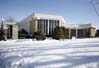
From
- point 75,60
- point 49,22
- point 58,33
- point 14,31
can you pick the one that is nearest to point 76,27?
point 49,22

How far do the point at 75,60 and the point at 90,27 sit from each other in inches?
1734

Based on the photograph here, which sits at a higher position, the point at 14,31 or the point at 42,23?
the point at 42,23

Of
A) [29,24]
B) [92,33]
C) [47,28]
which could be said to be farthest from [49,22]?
[92,33]

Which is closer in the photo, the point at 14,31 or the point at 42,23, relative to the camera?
the point at 14,31

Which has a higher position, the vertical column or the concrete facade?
the concrete facade

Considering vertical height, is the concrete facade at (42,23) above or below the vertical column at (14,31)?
above

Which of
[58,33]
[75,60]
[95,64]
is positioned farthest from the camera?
[58,33]

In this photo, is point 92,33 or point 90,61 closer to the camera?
point 90,61

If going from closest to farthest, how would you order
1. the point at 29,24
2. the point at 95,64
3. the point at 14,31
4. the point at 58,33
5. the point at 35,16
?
the point at 95,64 → the point at 14,31 → the point at 58,33 → the point at 35,16 → the point at 29,24

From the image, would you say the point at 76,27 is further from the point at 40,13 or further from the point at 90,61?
the point at 90,61

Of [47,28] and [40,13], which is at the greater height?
[40,13]

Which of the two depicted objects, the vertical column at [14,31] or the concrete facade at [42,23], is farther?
the concrete facade at [42,23]

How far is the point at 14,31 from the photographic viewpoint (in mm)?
26719

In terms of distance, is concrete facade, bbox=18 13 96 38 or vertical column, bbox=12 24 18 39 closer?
vertical column, bbox=12 24 18 39
